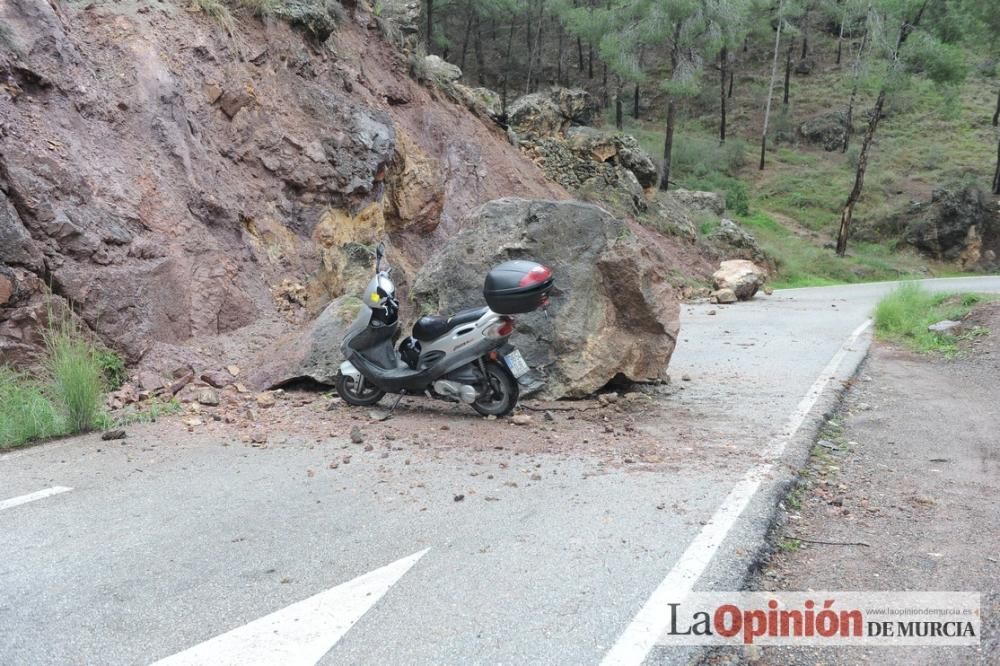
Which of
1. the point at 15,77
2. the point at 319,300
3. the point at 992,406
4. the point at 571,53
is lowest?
the point at 992,406

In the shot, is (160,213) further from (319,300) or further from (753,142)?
(753,142)

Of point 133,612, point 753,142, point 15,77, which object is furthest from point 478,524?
point 753,142

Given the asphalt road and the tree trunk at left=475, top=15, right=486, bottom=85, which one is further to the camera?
the tree trunk at left=475, top=15, right=486, bottom=85

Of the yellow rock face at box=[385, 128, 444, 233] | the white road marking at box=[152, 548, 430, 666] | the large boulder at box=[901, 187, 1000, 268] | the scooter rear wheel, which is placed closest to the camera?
the white road marking at box=[152, 548, 430, 666]

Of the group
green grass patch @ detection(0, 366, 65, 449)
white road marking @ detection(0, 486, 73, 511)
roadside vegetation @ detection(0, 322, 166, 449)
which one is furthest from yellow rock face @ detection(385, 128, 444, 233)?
white road marking @ detection(0, 486, 73, 511)

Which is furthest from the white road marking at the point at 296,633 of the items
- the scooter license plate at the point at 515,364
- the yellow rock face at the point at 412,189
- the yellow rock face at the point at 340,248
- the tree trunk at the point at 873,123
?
the tree trunk at the point at 873,123

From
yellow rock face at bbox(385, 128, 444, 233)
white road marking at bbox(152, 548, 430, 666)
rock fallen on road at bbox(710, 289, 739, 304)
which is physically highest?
yellow rock face at bbox(385, 128, 444, 233)

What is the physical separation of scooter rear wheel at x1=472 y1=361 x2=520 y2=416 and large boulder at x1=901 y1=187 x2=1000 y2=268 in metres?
32.1

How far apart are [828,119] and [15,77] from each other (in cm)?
4777

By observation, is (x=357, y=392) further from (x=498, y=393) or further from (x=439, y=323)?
(x=498, y=393)

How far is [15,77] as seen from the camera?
7.98 meters

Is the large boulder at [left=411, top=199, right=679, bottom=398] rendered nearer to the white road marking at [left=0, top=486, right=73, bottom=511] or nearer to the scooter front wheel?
the scooter front wheel

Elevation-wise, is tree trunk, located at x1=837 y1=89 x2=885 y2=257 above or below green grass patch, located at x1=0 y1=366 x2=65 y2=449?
above

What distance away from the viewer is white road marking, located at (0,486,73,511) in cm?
450
